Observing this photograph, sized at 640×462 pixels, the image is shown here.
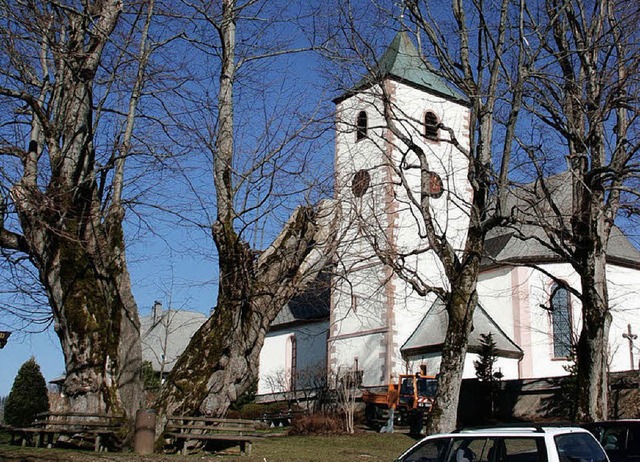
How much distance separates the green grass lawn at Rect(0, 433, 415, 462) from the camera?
37.5ft

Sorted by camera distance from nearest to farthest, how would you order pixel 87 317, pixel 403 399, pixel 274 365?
pixel 87 317, pixel 403 399, pixel 274 365

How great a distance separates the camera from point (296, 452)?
16.4m

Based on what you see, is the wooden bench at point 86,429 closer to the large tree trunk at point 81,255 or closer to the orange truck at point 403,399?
the large tree trunk at point 81,255

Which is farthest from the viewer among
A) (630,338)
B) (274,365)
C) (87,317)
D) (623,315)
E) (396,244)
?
(274,365)

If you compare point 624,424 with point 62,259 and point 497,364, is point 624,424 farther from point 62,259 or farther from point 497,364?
point 497,364

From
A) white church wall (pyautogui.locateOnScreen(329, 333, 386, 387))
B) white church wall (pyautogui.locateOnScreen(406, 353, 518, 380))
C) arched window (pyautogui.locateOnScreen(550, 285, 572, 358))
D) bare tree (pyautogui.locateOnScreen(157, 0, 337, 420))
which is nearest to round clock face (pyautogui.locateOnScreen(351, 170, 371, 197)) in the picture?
bare tree (pyautogui.locateOnScreen(157, 0, 337, 420))

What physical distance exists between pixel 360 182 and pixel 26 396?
2488cm

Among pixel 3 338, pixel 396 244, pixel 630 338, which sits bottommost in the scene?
pixel 3 338

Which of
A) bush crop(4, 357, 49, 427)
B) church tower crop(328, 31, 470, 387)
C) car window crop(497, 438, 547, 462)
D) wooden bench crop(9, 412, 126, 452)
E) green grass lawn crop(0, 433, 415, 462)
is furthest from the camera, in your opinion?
bush crop(4, 357, 49, 427)

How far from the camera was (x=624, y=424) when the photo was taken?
36.2 ft

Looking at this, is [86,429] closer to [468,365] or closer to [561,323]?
[468,365]

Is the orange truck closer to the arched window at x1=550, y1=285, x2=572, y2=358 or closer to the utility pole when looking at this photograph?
the arched window at x1=550, y1=285, x2=572, y2=358

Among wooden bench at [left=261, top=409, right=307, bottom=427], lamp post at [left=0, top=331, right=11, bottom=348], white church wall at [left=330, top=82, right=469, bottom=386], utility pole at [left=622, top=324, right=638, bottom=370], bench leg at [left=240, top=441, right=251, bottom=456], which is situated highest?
white church wall at [left=330, top=82, right=469, bottom=386]

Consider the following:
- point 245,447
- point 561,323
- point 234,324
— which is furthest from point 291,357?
point 234,324
